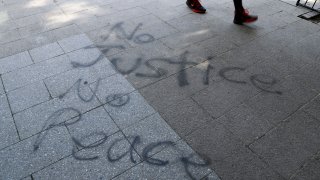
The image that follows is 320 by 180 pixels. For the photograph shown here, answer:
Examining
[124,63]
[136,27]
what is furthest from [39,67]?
[136,27]

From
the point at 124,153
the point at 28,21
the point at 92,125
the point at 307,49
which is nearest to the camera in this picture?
the point at 124,153

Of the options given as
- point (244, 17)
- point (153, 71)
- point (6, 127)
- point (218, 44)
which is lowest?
point (6, 127)

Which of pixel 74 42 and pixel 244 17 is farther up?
pixel 244 17

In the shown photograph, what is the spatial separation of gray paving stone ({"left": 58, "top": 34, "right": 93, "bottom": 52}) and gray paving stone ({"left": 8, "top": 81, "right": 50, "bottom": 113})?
3.18ft

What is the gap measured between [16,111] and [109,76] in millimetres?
1282

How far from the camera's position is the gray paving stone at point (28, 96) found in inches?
139

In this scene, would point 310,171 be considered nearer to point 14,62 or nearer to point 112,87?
point 112,87

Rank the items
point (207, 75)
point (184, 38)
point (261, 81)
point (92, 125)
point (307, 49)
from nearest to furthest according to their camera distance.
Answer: point (92, 125) → point (261, 81) → point (207, 75) → point (307, 49) → point (184, 38)

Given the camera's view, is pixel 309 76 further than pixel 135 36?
No

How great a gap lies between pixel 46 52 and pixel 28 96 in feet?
3.69

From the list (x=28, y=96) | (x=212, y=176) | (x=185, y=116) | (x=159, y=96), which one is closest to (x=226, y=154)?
(x=212, y=176)

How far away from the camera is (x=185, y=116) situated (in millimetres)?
3309

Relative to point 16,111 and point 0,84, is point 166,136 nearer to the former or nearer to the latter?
point 16,111

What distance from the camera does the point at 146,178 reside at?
2.66 metres
